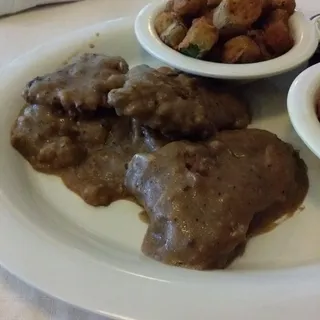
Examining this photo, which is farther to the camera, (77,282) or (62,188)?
(62,188)

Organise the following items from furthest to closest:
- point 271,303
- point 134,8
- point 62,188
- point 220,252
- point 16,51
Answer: point 134,8, point 16,51, point 62,188, point 220,252, point 271,303

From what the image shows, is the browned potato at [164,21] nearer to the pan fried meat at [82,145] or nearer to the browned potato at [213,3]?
the browned potato at [213,3]

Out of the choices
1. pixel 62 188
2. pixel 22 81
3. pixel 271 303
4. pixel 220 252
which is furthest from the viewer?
pixel 22 81

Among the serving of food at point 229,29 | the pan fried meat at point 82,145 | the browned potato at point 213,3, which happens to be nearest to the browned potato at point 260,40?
the serving of food at point 229,29

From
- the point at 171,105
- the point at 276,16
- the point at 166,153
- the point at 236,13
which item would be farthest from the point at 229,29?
the point at 166,153

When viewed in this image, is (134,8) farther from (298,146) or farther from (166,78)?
(298,146)

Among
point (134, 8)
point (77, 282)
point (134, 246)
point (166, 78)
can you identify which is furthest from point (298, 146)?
point (134, 8)
